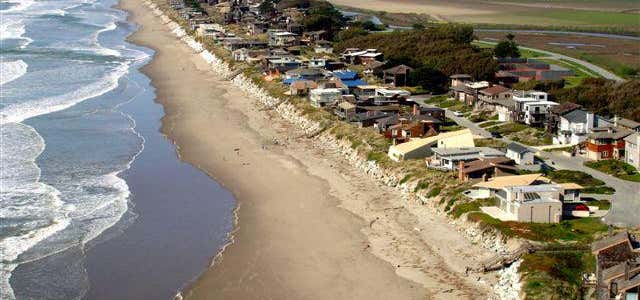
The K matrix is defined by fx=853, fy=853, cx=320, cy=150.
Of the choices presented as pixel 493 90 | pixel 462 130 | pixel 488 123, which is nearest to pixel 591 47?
pixel 493 90

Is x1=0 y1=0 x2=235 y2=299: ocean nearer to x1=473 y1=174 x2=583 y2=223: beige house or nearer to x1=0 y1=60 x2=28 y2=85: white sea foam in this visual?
x1=0 y1=60 x2=28 y2=85: white sea foam

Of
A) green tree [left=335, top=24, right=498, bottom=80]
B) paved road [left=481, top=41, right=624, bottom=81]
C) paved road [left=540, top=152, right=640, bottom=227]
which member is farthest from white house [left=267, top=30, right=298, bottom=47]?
paved road [left=540, top=152, right=640, bottom=227]

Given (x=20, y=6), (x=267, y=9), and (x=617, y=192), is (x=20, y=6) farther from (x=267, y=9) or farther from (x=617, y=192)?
(x=617, y=192)

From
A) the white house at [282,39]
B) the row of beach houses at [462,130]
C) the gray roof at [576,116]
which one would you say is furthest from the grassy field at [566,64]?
the white house at [282,39]

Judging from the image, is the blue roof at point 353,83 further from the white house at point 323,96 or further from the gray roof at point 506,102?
the gray roof at point 506,102

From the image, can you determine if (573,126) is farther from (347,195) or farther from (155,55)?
(155,55)

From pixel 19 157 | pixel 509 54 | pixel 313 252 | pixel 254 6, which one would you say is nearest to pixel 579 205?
pixel 313 252
